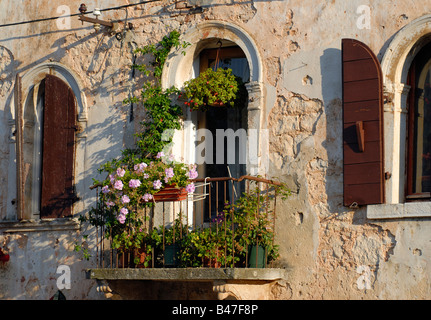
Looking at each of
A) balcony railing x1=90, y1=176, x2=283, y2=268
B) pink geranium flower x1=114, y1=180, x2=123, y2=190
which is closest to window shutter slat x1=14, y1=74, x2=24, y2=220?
balcony railing x1=90, y1=176, x2=283, y2=268

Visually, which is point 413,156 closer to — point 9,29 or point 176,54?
point 176,54

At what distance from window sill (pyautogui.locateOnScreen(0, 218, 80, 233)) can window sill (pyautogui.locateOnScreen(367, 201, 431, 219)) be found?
3.55m

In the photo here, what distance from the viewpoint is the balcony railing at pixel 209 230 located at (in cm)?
872

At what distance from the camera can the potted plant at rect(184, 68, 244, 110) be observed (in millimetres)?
9375

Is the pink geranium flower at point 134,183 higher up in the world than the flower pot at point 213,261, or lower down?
higher up

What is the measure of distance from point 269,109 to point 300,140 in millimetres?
513

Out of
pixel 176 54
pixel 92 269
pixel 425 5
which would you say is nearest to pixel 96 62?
pixel 176 54

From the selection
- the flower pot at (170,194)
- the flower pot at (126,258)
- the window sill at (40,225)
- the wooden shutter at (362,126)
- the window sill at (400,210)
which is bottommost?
the flower pot at (126,258)

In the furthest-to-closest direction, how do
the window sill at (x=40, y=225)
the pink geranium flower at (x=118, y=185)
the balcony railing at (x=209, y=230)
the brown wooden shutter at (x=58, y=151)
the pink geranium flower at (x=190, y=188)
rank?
the brown wooden shutter at (x=58, y=151) → the window sill at (x=40, y=225) → the pink geranium flower at (x=118, y=185) → the pink geranium flower at (x=190, y=188) → the balcony railing at (x=209, y=230)

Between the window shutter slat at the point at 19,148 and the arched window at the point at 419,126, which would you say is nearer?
the arched window at the point at 419,126

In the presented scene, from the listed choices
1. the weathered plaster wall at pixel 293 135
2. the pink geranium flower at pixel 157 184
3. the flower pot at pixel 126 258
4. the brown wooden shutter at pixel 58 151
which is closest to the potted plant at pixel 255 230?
the weathered plaster wall at pixel 293 135

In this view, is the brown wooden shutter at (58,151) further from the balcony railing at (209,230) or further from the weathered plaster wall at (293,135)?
the balcony railing at (209,230)

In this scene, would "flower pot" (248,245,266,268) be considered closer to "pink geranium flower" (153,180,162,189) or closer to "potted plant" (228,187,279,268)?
"potted plant" (228,187,279,268)

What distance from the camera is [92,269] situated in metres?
9.06
